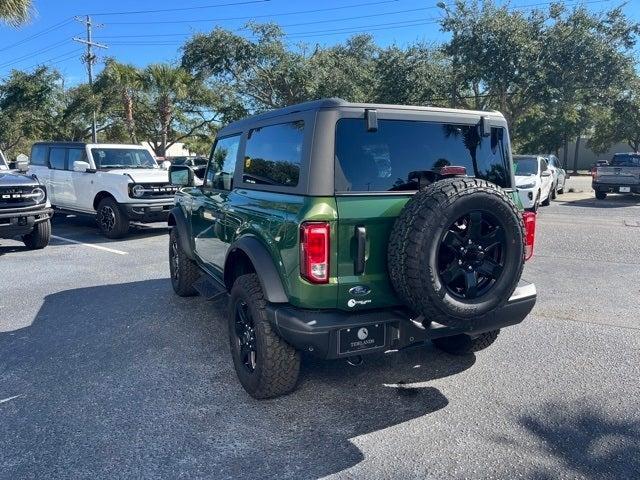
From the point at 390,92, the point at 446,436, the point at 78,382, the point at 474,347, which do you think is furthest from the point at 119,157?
the point at 390,92

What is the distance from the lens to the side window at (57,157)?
11.5 m

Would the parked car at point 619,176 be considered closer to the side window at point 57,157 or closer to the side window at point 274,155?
the side window at point 57,157

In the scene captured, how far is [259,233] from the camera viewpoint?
348 cm

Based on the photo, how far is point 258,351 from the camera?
3361 millimetres

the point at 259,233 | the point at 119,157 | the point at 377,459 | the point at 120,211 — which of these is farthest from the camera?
the point at 119,157

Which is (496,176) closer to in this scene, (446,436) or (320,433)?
(446,436)

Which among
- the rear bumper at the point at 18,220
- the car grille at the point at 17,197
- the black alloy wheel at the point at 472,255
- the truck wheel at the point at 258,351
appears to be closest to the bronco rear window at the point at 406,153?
the black alloy wheel at the point at 472,255

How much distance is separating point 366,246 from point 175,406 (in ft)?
5.59

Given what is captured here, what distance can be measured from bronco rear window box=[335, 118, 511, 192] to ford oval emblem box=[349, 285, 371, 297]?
23.2 inches

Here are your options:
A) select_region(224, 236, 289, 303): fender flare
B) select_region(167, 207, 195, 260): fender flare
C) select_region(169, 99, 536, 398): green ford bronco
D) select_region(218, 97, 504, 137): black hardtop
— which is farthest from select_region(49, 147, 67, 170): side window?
select_region(224, 236, 289, 303): fender flare

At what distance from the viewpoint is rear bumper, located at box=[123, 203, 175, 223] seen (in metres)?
9.95

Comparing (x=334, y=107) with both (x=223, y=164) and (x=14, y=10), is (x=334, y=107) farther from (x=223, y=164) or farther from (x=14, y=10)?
(x=14, y=10)

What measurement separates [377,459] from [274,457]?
0.58m

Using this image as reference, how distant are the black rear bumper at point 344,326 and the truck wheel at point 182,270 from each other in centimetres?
266
